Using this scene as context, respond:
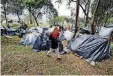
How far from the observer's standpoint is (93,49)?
9.34m

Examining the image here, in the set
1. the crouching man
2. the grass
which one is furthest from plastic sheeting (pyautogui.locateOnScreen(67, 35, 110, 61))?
the crouching man

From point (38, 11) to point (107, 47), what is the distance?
24.5m

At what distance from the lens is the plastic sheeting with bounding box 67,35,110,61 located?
360 inches

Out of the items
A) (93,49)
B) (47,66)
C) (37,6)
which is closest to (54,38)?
(47,66)

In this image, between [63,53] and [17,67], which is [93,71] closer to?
[63,53]

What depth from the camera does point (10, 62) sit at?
773cm

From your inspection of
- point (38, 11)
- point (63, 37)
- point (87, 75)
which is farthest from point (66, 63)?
point (38, 11)

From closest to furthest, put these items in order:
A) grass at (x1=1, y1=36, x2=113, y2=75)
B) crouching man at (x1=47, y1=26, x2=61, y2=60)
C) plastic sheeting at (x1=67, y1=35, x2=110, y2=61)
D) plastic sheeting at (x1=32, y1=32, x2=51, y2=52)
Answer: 1. grass at (x1=1, y1=36, x2=113, y2=75)
2. crouching man at (x1=47, y1=26, x2=61, y2=60)
3. plastic sheeting at (x1=67, y1=35, x2=110, y2=61)
4. plastic sheeting at (x1=32, y1=32, x2=51, y2=52)

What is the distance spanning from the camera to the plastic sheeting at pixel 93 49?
30.0 ft

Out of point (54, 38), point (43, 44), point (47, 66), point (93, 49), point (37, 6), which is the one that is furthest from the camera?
point (37, 6)

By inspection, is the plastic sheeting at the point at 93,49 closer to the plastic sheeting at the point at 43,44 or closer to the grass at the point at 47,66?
the grass at the point at 47,66

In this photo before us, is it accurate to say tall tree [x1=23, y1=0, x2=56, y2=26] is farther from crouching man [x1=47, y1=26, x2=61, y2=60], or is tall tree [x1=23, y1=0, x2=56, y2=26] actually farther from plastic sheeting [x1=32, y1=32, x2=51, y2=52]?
crouching man [x1=47, y1=26, x2=61, y2=60]

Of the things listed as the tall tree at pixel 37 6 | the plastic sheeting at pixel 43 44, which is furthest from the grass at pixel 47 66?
the tall tree at pixel 37 6

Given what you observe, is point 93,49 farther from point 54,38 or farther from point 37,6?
point 37,6
